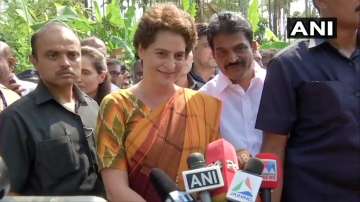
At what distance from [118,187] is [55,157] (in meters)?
0.52

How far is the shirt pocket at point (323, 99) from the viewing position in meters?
2.22

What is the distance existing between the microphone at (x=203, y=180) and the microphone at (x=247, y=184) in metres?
0.05

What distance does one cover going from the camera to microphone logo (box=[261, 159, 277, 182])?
195 cm

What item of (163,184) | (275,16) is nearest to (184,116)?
(163,184)

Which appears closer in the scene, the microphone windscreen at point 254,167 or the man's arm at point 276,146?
the microphone windscreen at point 254,167

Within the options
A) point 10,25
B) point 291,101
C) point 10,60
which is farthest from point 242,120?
point 10,25

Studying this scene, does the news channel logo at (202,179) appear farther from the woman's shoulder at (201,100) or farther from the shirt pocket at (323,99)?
the woman's shoulder at (201,100)

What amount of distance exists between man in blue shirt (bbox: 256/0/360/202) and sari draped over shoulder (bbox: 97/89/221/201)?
0.99 feet

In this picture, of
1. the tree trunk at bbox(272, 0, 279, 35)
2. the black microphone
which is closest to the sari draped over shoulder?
the black microphone

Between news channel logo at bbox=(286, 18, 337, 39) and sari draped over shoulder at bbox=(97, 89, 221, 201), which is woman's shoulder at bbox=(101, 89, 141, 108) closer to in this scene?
sari draped over shoulder at bbox=(97, 89, 221, 201)

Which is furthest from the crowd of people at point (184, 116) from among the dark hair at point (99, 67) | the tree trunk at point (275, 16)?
the tree trunk at point (275, 16)

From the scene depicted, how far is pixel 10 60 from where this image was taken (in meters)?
4.64

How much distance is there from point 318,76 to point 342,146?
0.29 m

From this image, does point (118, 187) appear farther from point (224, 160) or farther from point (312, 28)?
point (312, 28)
